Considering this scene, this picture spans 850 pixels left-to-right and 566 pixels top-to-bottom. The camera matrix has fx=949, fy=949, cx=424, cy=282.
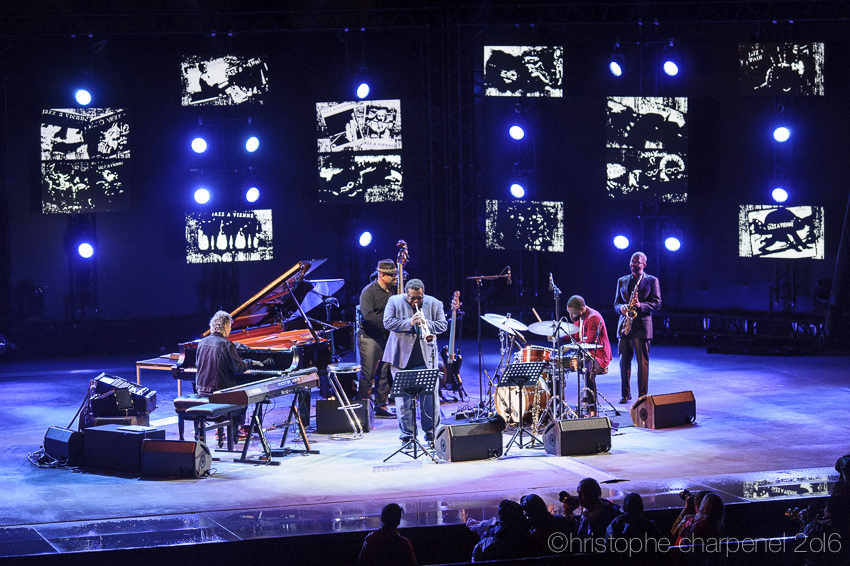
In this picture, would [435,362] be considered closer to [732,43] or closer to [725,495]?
[725,495]

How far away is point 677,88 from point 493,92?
10.8ft

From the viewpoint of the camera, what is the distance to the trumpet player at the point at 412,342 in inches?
376

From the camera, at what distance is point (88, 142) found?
639 inches

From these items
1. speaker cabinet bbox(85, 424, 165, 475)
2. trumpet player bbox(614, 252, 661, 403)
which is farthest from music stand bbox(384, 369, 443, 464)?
trumpet player bbox(614, 252, 661, 403)

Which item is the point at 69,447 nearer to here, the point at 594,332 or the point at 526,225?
the point at 594,332

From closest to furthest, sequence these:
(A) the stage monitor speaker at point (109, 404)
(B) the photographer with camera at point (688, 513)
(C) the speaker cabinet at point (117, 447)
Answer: (B) the photographer with camera at point (688, 513), (C) the speaker cabinet at point (117, 447), (A) the stage monitor speaker at point (109, 404)

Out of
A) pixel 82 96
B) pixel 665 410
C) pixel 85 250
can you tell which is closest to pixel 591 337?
pixel 665 410

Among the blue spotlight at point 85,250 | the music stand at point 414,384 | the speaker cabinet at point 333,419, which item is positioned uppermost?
the blue spotlight at point 85,250

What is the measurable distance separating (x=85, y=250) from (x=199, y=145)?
2693 millimetres

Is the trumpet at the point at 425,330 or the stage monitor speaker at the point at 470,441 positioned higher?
the trumpet at the point at 425,330

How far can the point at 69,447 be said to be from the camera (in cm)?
890

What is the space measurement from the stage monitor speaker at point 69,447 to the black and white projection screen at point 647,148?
10.6 meters

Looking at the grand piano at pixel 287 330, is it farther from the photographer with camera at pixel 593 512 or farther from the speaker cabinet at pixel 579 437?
the photographer with camera at pixel 593 512

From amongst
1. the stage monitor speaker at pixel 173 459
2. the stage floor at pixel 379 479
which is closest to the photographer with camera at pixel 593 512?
the stage floor at pixel 379 479
